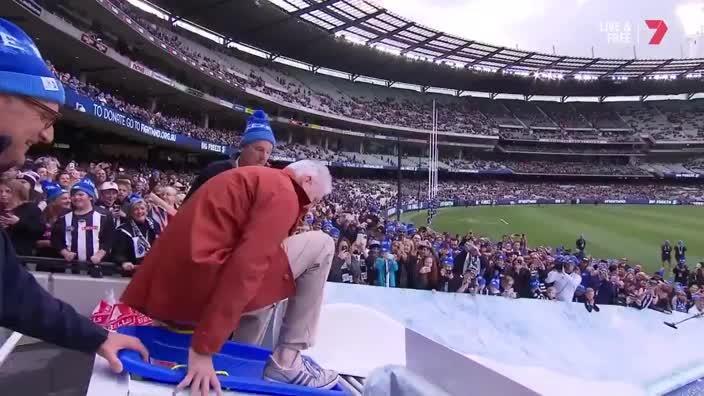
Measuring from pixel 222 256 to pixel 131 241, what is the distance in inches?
93.9

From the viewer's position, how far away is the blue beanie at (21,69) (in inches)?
41.1

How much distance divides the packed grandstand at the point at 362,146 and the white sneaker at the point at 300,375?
1.35m

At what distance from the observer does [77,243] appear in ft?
12.2

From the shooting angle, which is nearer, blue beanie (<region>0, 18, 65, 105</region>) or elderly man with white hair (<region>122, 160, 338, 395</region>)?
→ blue beanie (<region>0, 18, 65, 105</region>)

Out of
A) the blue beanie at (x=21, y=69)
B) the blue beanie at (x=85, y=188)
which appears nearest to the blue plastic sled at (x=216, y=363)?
the blue beanie at (x=21, y=69)

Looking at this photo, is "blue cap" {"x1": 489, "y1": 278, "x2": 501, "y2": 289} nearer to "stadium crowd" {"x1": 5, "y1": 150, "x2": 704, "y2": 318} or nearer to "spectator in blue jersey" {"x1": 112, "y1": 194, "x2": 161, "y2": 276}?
"stadium crowd" {"x1": 5, "y1": 150, "x2": 704, "y2": 318}

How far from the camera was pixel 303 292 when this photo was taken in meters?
1.91

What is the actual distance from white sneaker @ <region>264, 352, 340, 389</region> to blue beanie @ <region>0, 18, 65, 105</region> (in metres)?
1.14

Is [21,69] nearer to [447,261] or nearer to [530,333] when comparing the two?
[530,333]

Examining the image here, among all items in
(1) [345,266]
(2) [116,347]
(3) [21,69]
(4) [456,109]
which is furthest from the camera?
(4) [456,109]

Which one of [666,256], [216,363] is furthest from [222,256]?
[666,256]

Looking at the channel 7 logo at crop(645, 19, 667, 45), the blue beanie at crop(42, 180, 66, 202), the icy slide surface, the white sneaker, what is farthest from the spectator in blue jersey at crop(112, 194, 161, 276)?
the channel 7 logo at crop(645, 19, 667, 45)

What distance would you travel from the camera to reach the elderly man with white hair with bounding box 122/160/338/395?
1.49m

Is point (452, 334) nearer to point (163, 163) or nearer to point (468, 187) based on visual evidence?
point (163, 163)
